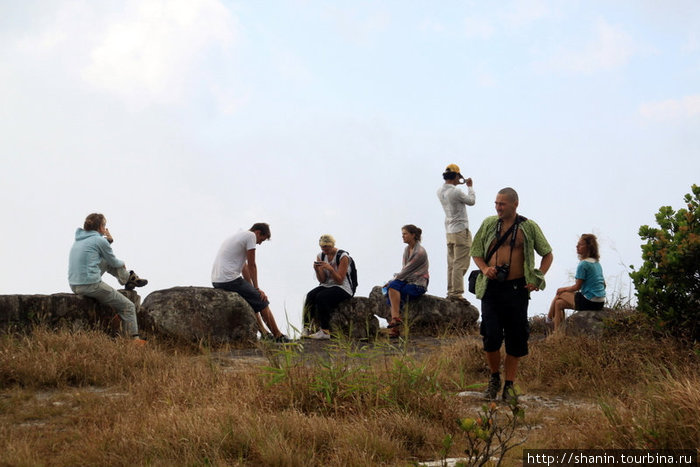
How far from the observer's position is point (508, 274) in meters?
6.88

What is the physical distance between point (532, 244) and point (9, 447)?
191 inches

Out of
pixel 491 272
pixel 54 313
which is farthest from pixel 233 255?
pixel 491 272

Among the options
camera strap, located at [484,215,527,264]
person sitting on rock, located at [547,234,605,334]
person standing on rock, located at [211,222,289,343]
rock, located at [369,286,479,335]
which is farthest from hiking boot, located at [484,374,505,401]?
rock, located at [369,286,479,335]

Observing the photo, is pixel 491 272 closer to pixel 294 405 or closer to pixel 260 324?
pixel 294 405

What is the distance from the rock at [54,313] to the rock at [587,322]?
6.47m

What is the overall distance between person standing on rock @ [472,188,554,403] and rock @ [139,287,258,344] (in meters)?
4.63

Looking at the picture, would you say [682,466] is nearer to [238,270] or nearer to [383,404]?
[383,404]

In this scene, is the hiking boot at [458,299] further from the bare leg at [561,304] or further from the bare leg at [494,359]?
the bare leg at [494,359]

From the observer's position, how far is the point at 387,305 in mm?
12758

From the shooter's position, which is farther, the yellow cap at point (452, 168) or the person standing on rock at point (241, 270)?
the yellow cap at point (452, 168)

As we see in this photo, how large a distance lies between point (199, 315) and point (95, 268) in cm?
161

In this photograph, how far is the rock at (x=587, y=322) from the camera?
31.3 ft

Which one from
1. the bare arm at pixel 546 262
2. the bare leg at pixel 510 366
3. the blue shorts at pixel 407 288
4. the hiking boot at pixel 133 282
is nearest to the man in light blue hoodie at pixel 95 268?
the hiking boot at pixel 133 282

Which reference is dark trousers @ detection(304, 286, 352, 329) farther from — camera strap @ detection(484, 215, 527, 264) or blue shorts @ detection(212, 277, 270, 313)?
camera strap @ detection(484, 215, 527, 264)
